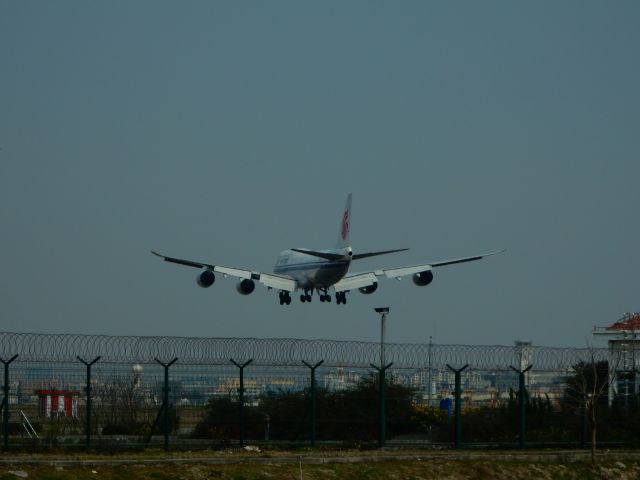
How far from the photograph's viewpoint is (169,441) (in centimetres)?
3189

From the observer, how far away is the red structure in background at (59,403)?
97.9 feet

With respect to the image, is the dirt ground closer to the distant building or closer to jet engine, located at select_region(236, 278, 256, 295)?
the distant building

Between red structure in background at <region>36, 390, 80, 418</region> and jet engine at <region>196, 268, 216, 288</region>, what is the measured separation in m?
47.3

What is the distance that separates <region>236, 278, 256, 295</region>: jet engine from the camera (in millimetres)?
79625

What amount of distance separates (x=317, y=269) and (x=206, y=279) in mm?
7262

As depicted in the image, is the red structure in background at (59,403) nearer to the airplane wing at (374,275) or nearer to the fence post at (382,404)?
the fence post at (382,404)

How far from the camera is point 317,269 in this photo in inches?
3164

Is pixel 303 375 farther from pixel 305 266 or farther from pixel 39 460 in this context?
pixel 305 266

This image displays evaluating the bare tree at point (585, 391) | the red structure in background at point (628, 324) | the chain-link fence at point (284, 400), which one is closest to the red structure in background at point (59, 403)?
the chain-link fence at point (284, 400)

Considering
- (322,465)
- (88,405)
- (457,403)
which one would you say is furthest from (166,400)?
(457,403)

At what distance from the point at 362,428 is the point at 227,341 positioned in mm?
4876

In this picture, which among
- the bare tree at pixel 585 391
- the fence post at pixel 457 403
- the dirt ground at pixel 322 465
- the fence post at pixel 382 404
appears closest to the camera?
the dirt ground at pixel 322 465

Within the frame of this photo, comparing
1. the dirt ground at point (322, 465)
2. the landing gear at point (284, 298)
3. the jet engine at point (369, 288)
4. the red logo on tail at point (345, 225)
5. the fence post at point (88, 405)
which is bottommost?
the dirt ground at point (322, 465)

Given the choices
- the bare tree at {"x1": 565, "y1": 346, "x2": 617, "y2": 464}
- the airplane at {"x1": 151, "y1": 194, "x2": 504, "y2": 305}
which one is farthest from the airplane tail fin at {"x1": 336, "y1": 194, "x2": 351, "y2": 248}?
the bare tree at {"x1": 565, "y1": 346, "x2": 617, "y2": 464}
